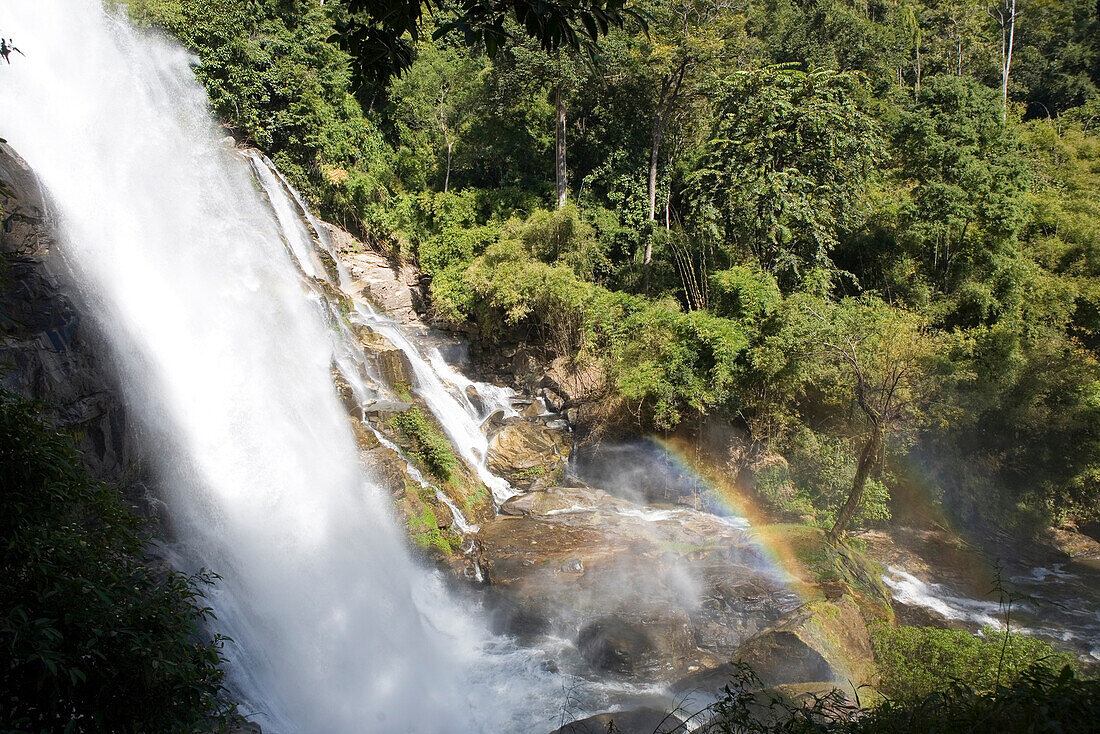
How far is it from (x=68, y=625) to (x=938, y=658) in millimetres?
9360

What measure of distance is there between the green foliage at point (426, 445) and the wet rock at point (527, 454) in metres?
1.54

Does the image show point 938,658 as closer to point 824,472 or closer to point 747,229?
point 824,472

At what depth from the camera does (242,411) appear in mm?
11984

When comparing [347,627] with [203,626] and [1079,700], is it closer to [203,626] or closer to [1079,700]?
[203,626]

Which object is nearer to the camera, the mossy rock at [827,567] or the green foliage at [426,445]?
the mossy rock at [827,567]

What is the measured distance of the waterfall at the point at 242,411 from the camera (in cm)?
889

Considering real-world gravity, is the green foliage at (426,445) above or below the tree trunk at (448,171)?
below

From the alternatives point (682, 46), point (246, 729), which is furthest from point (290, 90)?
point (246, 729)

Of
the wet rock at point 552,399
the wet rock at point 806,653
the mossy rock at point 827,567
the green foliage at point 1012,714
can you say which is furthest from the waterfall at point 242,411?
the green foliage at point 1012,714

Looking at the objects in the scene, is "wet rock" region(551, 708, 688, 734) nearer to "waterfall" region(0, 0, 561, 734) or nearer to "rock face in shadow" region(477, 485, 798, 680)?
"waterfall" region(0, 0, 561, 734)

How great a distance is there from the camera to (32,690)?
9.48 feet

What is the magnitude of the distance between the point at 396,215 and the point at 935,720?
21479mm

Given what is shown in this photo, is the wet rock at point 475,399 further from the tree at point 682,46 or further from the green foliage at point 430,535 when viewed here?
the tree at point 682,46

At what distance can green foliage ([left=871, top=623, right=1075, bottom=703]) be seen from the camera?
24.9ft
